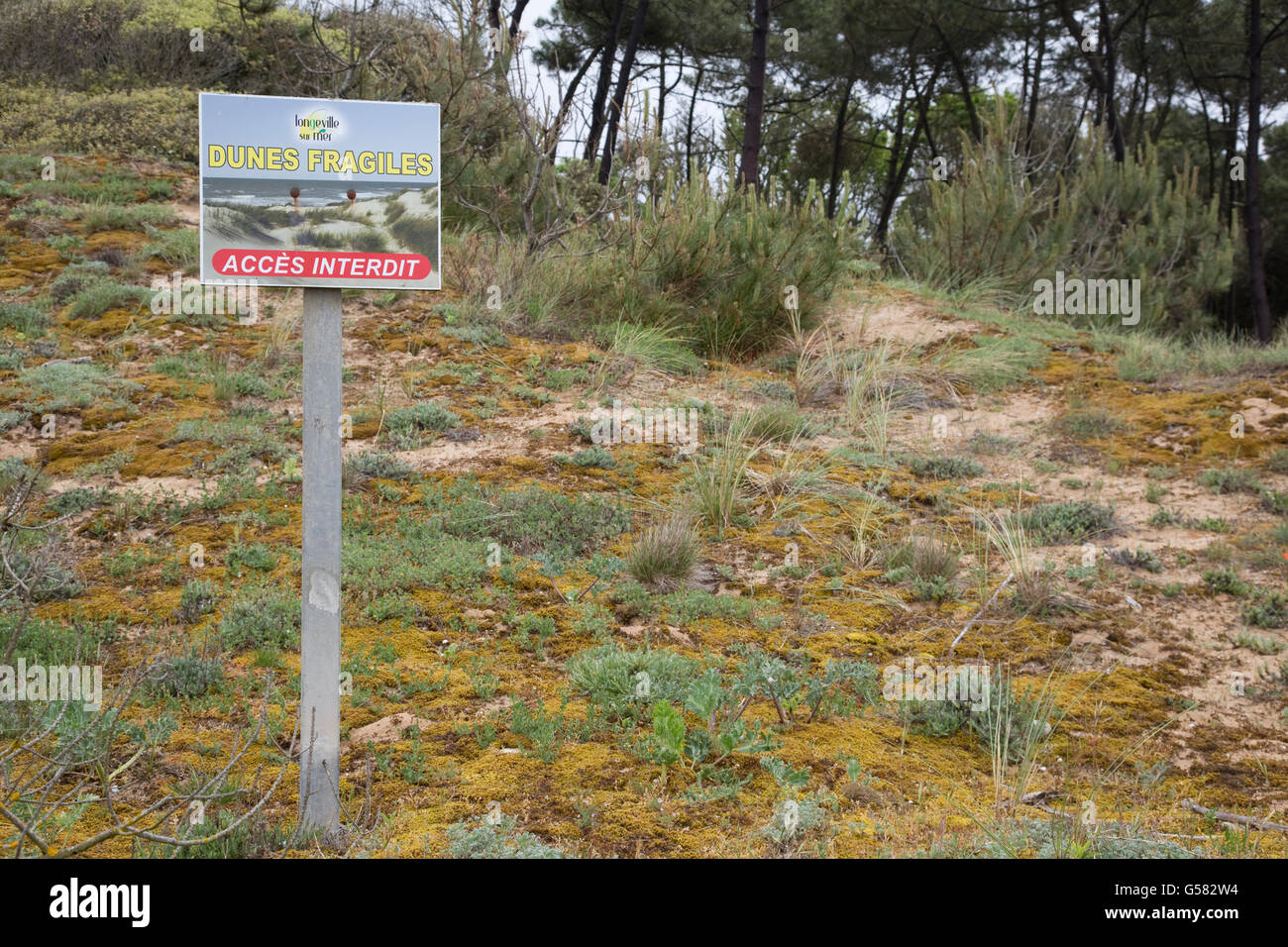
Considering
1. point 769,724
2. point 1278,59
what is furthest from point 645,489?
point 1278,59

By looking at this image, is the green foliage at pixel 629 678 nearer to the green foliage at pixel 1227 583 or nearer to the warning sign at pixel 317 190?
the warning sign at pixel 317 190

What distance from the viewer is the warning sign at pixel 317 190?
9.25 feet

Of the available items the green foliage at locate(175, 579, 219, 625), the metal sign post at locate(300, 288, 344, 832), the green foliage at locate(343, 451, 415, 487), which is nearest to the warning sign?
the metal sign post at locate(300, 288, 344, 832)

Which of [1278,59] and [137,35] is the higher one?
[1278,59]

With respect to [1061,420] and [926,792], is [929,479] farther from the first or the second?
[926,792]

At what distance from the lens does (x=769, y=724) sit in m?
3.87

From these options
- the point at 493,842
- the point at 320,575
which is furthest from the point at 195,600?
the point at 493,842

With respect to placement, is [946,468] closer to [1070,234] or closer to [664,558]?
[664,558]

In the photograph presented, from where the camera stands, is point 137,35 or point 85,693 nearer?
point 85,693

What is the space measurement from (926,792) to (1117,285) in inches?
427

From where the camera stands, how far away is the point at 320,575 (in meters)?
2.98

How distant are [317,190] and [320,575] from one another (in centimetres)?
108

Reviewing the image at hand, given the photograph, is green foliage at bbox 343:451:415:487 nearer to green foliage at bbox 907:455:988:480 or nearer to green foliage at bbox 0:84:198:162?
green foliage at bbox 907:455:988:480

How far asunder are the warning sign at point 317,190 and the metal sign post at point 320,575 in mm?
149
